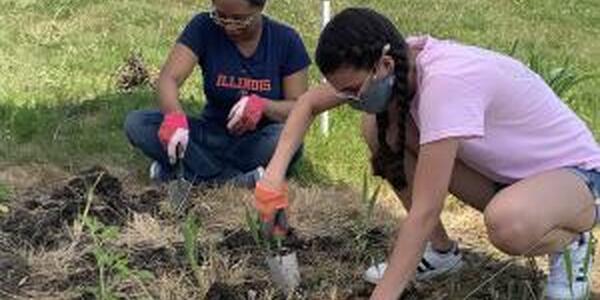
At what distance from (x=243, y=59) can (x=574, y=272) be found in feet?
4.64

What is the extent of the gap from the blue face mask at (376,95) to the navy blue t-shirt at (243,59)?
1.18 metres

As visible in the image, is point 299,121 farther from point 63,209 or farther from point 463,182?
point 63,209

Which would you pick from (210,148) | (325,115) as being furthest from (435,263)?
(325,115)

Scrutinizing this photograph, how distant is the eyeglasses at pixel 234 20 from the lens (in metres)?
3.43

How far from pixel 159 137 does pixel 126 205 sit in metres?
0.28

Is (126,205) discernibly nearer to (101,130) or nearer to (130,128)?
(130,128)

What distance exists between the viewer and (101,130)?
14.4 feet

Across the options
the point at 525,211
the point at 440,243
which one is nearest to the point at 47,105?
the point at 440,243

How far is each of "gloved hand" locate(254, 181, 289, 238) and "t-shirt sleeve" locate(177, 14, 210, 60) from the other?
955 mm

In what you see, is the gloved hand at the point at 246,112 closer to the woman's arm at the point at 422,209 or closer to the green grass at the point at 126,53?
the green grass at the point at 126,53

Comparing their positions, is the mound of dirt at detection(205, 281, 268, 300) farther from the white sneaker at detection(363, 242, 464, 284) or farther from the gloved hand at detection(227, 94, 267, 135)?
the gloved hand at detection(227, 94, 267, 135)

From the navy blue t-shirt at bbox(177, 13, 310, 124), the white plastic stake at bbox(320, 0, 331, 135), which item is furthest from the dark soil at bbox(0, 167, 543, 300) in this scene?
the white plastic stake at bbox(320, 0, 331, 135)

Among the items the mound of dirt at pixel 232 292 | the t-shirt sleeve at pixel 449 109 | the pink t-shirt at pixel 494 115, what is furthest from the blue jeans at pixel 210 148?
the t-shirt sleeve at pixel 449 109

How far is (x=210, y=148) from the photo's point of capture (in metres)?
3.73
